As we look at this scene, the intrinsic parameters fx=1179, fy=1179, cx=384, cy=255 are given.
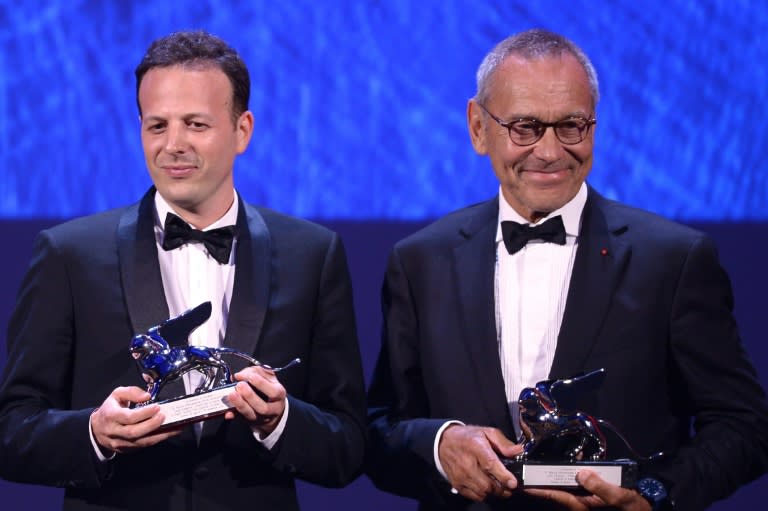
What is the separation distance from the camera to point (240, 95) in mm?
2707

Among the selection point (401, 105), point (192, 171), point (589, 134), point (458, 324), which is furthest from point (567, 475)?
point (401, 105)

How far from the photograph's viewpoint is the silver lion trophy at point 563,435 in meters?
2.33

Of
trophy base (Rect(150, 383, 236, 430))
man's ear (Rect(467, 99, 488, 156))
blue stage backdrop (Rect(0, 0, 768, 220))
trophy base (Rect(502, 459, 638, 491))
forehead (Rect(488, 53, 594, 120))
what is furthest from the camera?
blue stage backdrop (Rect(0, 0, 768, 220))

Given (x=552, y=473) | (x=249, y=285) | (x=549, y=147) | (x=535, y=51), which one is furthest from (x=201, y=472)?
(x=535, y=51)

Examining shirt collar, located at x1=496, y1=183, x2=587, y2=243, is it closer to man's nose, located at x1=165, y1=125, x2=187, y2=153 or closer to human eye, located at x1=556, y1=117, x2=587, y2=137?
human eye, located at x1=556, y1=117, x2=587, y2=137

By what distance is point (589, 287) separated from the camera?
262cm

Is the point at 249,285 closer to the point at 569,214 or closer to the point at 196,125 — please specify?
the point at 196,125

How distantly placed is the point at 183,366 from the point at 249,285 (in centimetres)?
33

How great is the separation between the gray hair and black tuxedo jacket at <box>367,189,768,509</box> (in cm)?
33

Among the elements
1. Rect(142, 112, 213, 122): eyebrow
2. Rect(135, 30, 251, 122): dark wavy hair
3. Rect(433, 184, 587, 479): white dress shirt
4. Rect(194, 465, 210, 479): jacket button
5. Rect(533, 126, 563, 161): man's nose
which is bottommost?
Rect(194, 465, 210, 479): jacket button

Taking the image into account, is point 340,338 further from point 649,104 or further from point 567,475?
point 649,104

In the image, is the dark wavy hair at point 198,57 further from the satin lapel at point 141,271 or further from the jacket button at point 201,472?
the jacket button at point 201,472

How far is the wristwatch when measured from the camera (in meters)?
2.37

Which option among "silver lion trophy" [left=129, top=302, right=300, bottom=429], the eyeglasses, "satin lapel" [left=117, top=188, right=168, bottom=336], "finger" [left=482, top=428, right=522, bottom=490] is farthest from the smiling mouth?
"finger" [left=482, top=428, right=522, bottom=490]
